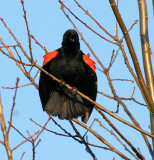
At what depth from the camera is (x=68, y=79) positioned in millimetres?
4559

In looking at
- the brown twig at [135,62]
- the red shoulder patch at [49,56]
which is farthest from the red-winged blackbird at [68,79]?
the brown twig at [135,62]

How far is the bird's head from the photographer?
459cm

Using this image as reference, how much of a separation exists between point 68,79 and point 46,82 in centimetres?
32

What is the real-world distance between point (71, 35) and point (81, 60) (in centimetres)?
39

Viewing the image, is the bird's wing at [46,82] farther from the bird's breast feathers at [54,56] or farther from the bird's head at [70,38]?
the bird's head at [70,38]

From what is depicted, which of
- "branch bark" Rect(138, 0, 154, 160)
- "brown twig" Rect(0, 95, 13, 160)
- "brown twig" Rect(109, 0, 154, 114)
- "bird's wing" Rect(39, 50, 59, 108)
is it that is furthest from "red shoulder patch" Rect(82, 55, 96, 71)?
"brown twig" Rect(0, 95, 13, 160)

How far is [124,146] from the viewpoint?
306 cm

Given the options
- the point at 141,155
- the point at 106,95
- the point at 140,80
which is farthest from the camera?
the point at 106,95

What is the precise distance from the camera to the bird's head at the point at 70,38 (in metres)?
4.59

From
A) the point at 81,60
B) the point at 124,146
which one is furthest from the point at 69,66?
the point at 124,146

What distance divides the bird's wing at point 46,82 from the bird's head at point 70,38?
0.70 ft

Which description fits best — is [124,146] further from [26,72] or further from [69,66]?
[69,66]

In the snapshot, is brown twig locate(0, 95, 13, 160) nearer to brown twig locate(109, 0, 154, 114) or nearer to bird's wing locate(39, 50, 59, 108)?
brown twig locate(109, 0, 154, 114)

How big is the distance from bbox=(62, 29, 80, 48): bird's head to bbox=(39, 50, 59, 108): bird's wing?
213 mm
